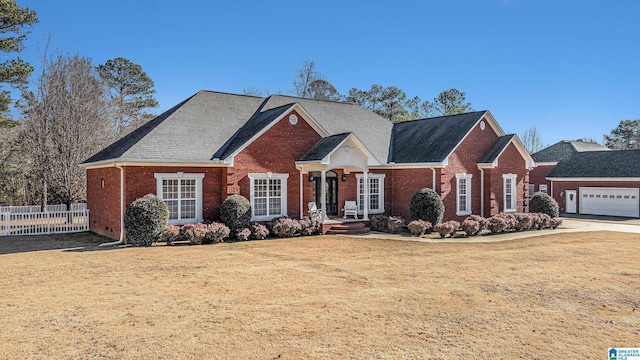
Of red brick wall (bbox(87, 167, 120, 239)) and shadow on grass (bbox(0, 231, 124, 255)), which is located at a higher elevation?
red brick wall (bbox(87, 167, 120, 239))

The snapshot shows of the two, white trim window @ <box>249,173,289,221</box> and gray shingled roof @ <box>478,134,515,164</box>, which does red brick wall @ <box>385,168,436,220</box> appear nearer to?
A: gray shingled roof @ <box>478,134,515,164</box>

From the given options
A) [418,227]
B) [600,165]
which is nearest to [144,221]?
[418,227]

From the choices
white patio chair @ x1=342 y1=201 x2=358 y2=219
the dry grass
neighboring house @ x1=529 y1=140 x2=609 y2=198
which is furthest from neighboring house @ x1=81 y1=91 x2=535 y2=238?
neighboring house @ x1=529 y1=140 x2=609 y2=198

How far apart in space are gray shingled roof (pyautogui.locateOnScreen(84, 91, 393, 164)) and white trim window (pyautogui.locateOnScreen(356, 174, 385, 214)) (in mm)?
1218

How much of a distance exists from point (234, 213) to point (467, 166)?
1345cm

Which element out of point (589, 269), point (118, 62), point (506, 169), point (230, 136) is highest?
point (118, 62)

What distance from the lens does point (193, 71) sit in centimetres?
3030

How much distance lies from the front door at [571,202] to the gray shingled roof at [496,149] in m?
14.0

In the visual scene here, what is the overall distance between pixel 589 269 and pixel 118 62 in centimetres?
4154

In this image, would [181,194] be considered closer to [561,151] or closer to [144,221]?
[144,221]

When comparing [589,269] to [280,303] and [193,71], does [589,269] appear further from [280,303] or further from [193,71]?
[193,71]

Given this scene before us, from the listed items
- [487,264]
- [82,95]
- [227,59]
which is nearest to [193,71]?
[227,59]

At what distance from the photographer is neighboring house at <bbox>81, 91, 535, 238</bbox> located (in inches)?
714

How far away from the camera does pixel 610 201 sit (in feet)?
104
